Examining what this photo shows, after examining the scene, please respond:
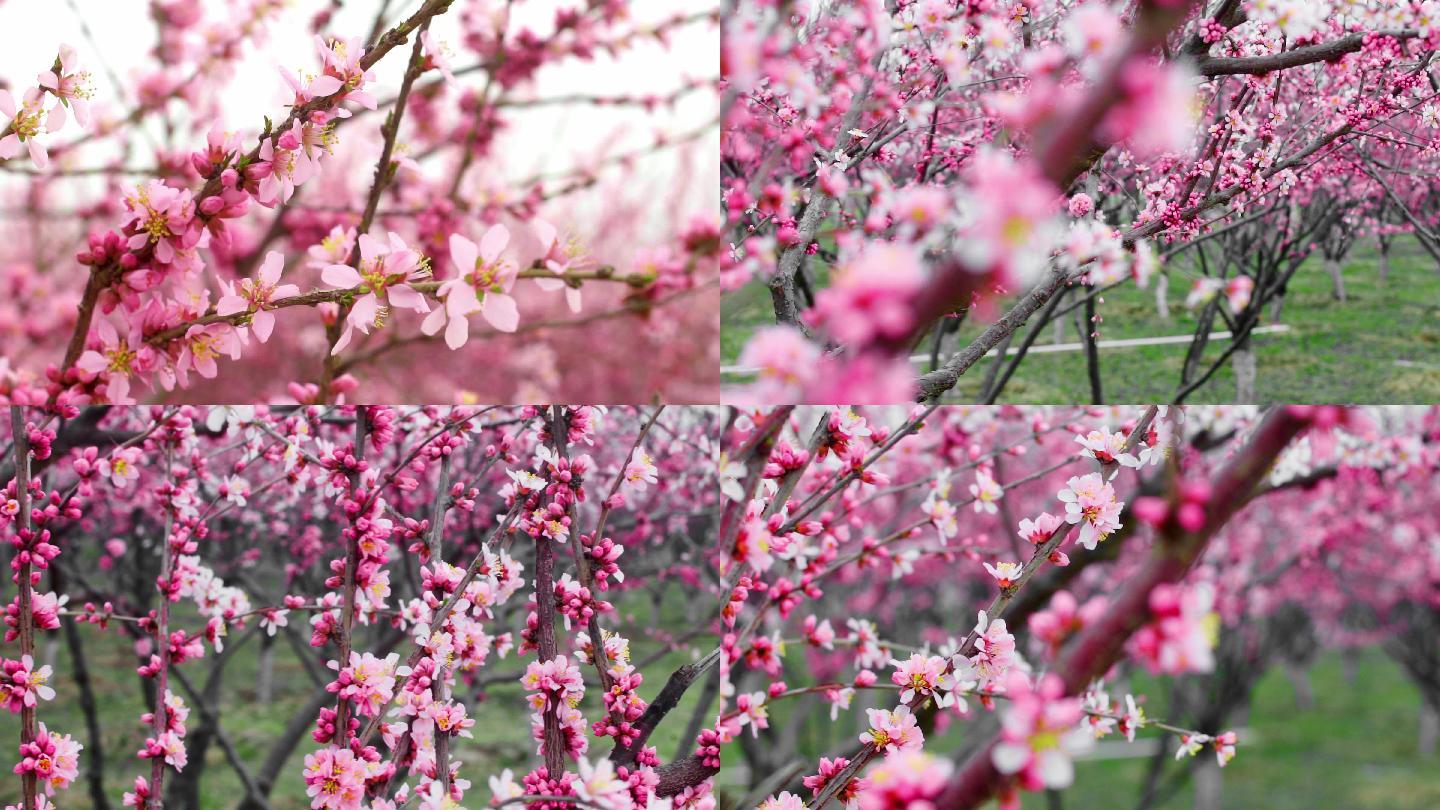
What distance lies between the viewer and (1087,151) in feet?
3.92

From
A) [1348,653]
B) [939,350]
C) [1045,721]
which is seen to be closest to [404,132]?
[939,350]

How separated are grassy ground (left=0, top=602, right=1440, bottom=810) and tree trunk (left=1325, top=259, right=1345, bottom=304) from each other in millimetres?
616

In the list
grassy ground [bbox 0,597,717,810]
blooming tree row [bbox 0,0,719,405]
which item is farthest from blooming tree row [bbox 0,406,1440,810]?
blooming tree row [bbox 0,0,719,405]

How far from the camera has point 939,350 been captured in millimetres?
1456

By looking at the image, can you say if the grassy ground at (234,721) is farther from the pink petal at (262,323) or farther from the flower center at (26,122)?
the flower center at (26,122)

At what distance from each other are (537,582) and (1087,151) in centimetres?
81

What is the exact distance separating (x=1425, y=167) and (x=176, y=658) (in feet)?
5.44

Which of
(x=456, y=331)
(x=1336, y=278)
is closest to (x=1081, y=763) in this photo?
(x=1336, y=278)

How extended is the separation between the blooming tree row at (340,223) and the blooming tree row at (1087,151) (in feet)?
0.57

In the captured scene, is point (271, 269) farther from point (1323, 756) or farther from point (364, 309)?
point (1323, 756)

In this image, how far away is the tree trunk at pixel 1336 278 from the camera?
1388mm

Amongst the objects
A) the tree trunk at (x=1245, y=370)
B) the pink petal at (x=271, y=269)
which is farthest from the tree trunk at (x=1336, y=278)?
the pink petal at (x=271, y=269)

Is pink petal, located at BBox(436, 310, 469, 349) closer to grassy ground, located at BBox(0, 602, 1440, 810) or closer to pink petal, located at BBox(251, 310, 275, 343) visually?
pink petal, located at BBox(251, 310, 275, 343)

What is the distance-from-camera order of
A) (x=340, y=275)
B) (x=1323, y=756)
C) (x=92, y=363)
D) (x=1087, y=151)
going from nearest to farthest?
(x=340, y=275) → (x=92, y=363) → (x=1087, y=151) → (x=1323, y=756)
